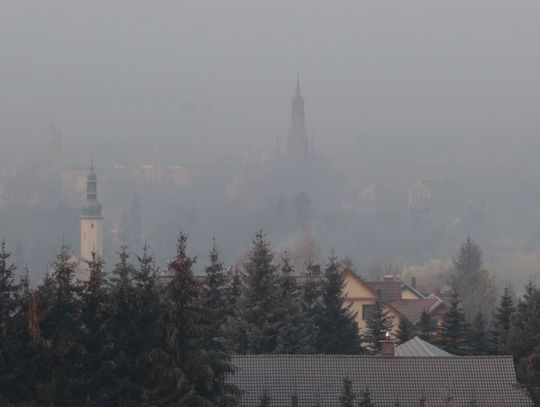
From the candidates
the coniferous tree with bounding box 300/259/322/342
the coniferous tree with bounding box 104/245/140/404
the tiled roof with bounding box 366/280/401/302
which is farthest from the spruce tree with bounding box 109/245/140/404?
the tiled roof with bounding box 366/280/401/302

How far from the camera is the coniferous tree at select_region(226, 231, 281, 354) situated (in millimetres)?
36688

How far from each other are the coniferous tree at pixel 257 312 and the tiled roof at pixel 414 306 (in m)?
19.7

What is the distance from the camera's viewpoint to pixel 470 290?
8062 centimetres

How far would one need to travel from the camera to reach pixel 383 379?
2980 centimetres

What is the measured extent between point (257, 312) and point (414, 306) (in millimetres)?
24104

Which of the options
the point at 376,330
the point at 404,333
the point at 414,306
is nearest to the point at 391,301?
the point at 414,306

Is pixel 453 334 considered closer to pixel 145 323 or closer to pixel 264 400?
pixel 264 400

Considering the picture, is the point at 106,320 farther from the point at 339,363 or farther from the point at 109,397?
the point at 339,363

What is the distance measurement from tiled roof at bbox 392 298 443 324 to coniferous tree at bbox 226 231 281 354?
64.5ft

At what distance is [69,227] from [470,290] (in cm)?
8230

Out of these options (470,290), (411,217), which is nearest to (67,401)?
(470,290)

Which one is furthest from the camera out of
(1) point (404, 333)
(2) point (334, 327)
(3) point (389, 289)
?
(3) point (389, 289)

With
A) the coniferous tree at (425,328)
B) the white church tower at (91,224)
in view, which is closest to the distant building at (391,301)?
the coniferous tree at (425,328)

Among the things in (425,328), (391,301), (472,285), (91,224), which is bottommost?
(425,328)
